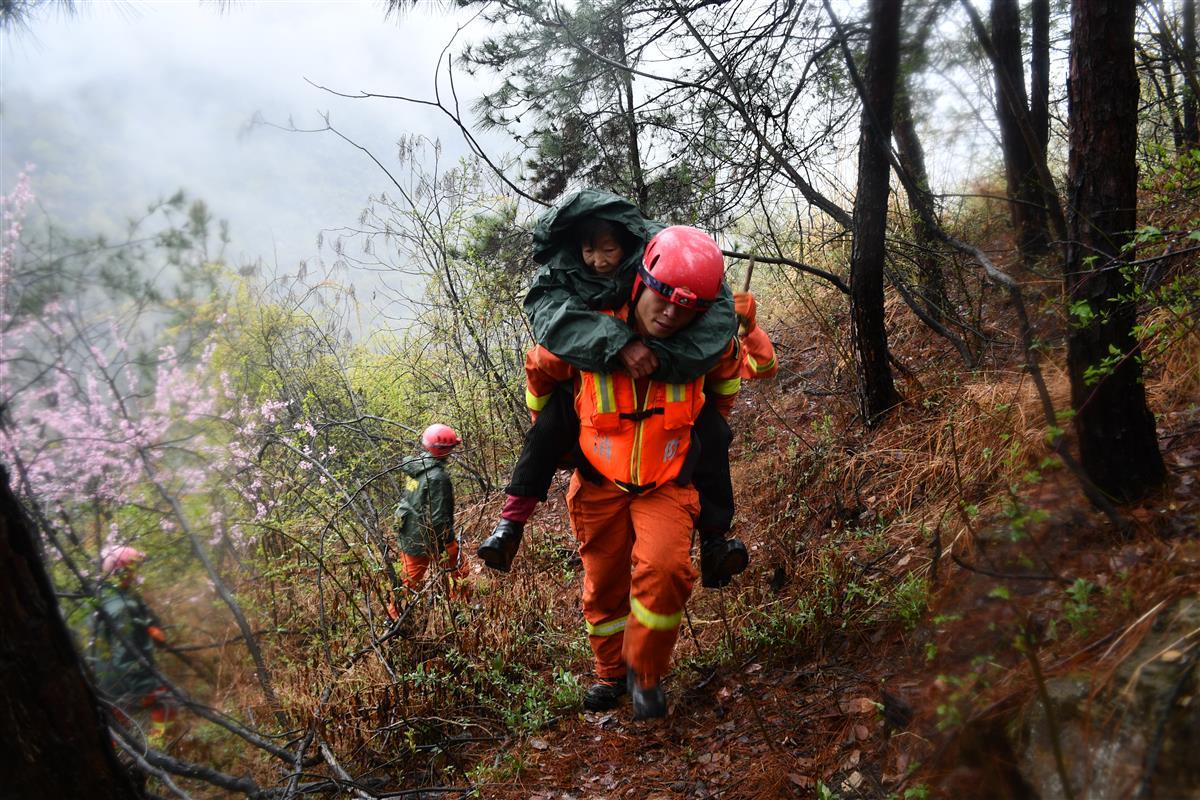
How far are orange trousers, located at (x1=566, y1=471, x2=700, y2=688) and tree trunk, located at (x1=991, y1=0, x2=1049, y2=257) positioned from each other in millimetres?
1704

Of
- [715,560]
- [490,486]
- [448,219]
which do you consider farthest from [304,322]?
[715,560]

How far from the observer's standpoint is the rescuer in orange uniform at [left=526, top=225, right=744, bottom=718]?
2926 millimetres

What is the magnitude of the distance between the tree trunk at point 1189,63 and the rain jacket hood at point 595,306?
207 cm

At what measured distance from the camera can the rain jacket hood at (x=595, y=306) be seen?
9.74ft

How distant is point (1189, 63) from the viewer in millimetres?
2838

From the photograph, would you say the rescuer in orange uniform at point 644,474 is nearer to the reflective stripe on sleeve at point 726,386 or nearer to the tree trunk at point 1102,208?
the reflective stripe on sleeve at point 726,386

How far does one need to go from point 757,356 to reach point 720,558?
41.9 inches

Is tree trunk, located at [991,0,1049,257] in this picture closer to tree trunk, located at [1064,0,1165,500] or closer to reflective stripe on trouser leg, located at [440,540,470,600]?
tree trunk, located at [1064,0,1165,500]

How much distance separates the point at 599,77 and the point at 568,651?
4.76m

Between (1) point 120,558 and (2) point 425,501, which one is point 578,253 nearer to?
(1) point 120,558

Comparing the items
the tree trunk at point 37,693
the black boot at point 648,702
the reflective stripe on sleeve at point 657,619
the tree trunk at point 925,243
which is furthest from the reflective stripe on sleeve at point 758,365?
the tree trunk at point 37,693

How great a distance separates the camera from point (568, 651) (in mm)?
4230

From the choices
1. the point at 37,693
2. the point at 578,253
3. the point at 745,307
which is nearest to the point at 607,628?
the point at 745,307

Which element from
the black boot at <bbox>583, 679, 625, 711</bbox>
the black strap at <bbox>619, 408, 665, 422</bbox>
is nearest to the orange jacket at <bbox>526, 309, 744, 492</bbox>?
the black strap at <bbox>619, 408, 665, 422</bbox>
